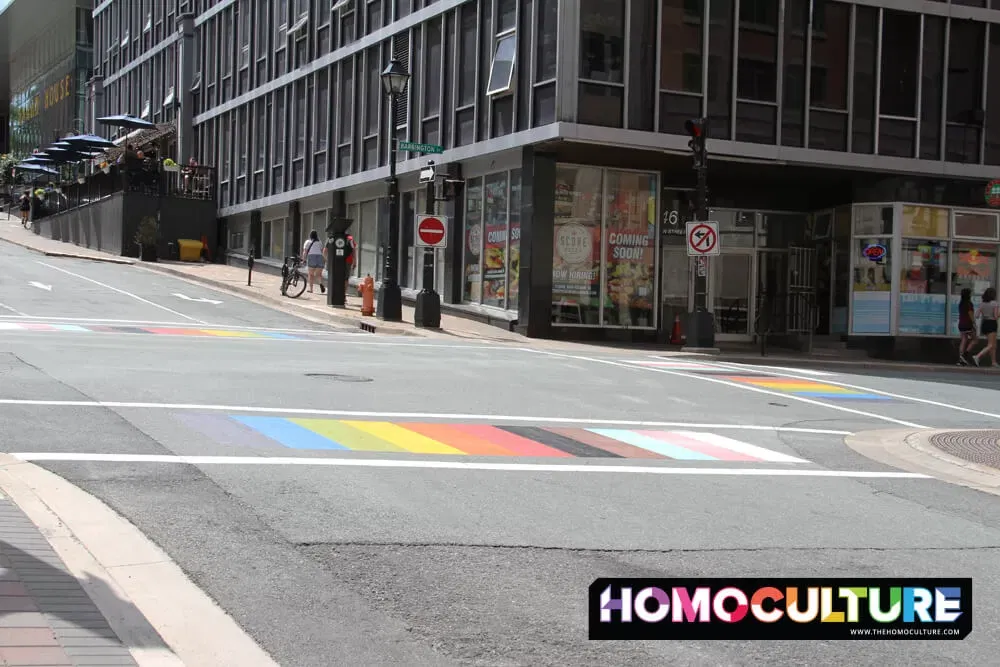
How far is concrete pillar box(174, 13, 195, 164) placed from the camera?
54.2 m

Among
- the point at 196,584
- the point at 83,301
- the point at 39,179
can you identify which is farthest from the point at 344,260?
the point at 39,179

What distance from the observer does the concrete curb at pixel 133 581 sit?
4738 mm

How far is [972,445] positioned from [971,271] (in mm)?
20018

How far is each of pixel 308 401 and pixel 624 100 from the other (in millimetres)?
16251

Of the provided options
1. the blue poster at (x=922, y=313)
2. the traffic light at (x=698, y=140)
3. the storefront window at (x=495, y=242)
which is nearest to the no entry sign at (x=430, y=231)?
the storefront window at (x=495, y=242)

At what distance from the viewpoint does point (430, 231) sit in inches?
1065

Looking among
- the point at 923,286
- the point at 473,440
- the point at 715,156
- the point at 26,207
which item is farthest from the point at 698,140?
the point at 26,207

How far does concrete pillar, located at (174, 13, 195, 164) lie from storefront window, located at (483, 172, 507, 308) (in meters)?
29.1

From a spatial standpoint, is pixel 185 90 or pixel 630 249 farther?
pixel 185 90

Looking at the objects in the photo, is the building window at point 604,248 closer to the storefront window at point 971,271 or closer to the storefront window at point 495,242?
the storefront window at point 495,242

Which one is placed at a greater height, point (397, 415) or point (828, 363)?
point (397, 415)

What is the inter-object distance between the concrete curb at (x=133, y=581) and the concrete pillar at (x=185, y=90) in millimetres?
49660

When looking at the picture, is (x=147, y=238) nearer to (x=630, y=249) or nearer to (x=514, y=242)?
(x=514, y=242)

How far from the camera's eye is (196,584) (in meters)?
5.74
